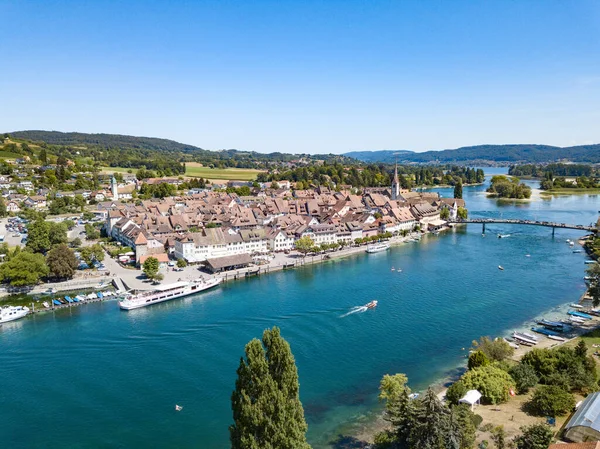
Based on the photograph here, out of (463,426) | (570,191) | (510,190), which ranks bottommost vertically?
(463,426)

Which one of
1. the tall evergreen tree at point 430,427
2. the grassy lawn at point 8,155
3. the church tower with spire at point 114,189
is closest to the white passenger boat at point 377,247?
the tall evergreen tree at point 430,427

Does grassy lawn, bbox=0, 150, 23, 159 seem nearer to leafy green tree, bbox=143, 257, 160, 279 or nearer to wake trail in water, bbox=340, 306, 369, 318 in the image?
leafy green tree, bbox=143, 257, 160, 279

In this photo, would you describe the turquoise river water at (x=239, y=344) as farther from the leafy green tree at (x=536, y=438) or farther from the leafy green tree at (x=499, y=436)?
the leafy green tree at (x=536, y=438)

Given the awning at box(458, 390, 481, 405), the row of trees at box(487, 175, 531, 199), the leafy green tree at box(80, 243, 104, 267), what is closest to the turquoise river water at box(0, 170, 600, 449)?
the awning at box(458, 390, 481, 405)

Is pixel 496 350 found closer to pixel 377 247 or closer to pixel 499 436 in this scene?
pixel 499 436

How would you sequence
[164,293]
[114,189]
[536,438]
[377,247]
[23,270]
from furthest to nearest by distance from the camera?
[114,189] < [377,247] < [23,270] < [164,293] < [536,438]

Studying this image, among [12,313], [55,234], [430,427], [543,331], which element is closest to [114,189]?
[55,234]
